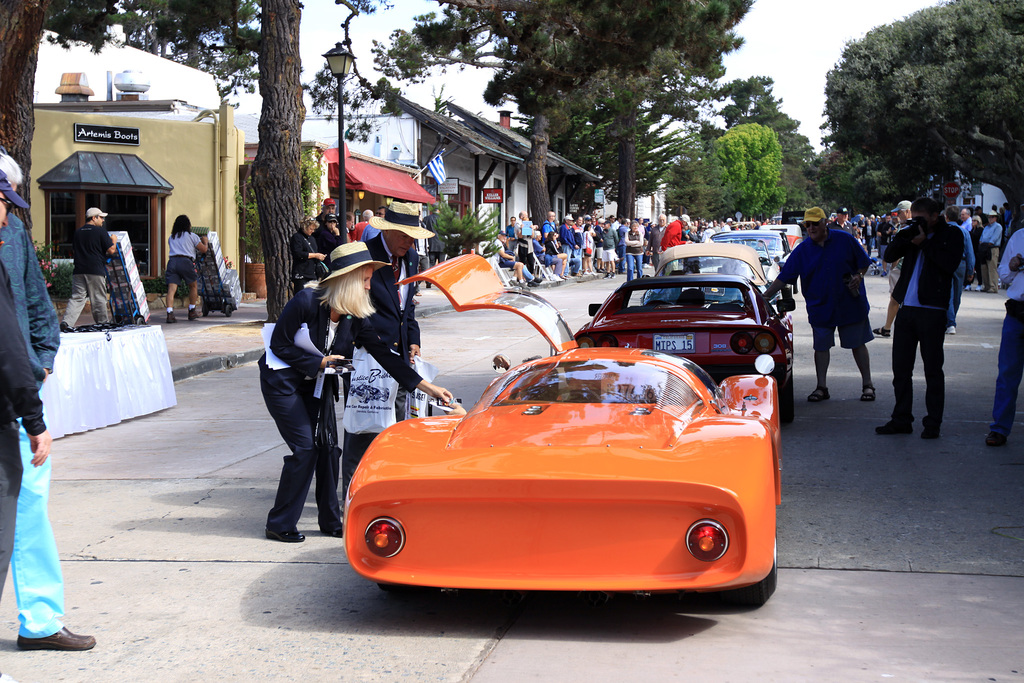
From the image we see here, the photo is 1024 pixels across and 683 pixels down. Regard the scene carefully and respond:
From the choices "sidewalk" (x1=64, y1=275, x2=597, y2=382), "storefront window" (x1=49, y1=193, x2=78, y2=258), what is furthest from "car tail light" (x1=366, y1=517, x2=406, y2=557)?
"storefront window" (x1=49, y1=193, x2=78, y2=258)

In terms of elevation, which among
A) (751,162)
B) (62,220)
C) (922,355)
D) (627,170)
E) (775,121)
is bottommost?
(922,355)

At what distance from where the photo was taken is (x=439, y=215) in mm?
29703

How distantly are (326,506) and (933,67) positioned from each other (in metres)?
40.1

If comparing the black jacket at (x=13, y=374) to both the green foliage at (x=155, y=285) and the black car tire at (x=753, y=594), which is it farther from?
the green foliage at (x=155, y=285)

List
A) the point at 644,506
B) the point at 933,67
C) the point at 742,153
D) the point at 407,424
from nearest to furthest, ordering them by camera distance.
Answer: the point at 644,506 → the point at 407,424 → the point at 933,67 → the point at 742,153

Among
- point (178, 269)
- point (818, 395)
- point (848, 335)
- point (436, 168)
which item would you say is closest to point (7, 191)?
point (848, 335)

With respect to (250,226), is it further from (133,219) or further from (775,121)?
(775,121)

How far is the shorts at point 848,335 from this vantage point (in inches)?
391

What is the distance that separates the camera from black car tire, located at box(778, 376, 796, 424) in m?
8.89

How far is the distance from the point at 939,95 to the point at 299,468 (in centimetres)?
3915

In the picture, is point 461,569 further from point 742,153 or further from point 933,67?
point 742,153

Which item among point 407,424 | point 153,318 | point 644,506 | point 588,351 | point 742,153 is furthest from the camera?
point 742,153

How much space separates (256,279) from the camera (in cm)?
2411

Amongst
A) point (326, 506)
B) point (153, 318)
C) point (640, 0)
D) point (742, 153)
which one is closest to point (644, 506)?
point (326, 506)
